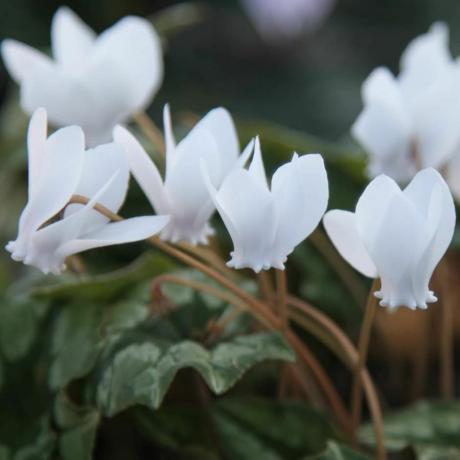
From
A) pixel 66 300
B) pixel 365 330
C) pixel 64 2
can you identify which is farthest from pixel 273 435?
pixel 64 2

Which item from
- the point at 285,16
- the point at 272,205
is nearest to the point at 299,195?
the point at 272,205

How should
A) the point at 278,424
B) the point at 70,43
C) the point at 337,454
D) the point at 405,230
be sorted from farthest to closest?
the point at 70,43 → the point at 278,424 → the point at 337,454 → the point at 405,230

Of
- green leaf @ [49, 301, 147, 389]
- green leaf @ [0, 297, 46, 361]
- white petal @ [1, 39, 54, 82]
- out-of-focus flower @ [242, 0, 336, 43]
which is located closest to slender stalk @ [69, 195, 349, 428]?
green leaf @ [49, 301, 147, 389]

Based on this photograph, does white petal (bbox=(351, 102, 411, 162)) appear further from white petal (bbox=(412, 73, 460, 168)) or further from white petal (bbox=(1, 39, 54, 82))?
white petal (bbox=(1, 39, 54, 82))

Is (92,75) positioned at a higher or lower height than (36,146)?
higher

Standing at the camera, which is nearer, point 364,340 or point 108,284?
point 364,340

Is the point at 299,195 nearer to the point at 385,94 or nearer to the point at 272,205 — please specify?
the point at 272,205

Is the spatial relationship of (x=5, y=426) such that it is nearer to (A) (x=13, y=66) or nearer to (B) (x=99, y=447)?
(B) (x=99, y=447)
